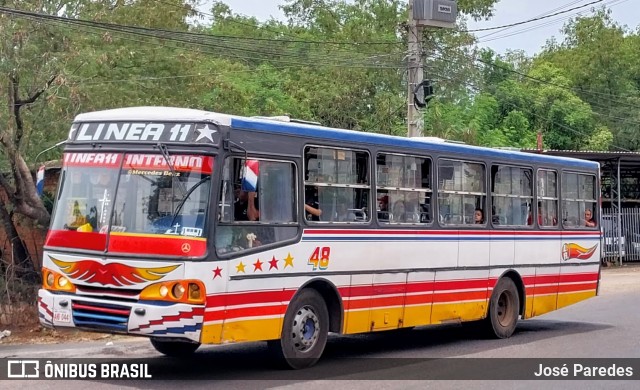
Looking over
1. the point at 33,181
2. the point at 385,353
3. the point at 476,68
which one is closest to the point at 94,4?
the point at 33,181

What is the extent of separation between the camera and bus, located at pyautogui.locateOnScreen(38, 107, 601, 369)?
9812 mm

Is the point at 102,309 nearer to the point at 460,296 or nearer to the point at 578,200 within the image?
the point at 460,296

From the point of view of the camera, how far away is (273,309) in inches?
418

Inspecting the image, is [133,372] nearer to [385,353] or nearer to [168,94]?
[385,353]

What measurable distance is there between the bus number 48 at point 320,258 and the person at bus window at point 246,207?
101 cm

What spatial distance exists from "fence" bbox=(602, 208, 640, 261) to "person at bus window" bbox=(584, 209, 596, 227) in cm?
1763

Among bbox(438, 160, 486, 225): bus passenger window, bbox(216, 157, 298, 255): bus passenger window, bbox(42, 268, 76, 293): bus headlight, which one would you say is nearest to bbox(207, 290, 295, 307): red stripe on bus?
bbox(216, 157, 298, 255): bus passenger window

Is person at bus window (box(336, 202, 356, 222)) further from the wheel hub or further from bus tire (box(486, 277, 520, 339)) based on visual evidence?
bus tire (box(486, 277, 520, 339))

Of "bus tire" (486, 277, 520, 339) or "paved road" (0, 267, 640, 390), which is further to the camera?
"bus tire" (486, 277, 520, 339)

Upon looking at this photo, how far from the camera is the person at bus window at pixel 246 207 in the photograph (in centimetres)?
1032

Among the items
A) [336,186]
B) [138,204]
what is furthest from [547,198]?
[138,204]

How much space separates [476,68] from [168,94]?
97.5 feet

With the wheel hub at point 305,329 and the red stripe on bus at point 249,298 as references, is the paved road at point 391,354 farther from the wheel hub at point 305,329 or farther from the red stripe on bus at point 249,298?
the red stripe on bus at point 249,298

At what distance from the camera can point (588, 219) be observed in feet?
58.2
